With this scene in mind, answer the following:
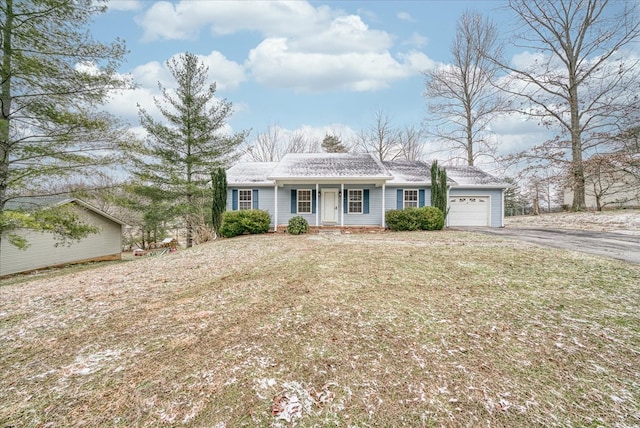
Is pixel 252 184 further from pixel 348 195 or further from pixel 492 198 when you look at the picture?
pixel 492 198

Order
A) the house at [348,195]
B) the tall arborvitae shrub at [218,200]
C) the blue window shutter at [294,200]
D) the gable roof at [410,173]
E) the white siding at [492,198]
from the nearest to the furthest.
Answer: the tall arborvitae shrub at [218,200]
the house at [348,195]
the blue window shutter at [294,200]
the gable roof at [410,173]
the white siding at [492,198]

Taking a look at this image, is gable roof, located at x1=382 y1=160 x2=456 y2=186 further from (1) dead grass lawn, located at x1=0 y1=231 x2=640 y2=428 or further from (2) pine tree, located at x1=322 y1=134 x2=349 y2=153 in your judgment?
(2) pine tree, located at x1=322 y1=134 x2=349 y2=153

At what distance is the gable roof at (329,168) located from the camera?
12570 millimetres

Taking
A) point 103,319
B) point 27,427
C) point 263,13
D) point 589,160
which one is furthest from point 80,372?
point 589,160

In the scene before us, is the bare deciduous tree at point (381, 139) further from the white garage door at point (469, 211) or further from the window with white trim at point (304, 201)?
the window with white trim at point (304, 201)

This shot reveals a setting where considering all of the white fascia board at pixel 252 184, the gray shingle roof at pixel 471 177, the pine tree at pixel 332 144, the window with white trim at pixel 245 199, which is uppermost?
the pine tree at pixel 332 144

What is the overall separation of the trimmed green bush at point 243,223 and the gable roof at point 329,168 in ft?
6.47

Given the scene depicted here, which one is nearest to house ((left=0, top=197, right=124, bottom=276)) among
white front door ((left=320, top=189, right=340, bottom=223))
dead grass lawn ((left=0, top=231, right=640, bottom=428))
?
dead grass lawn ((left=0, top=231, right=640, bottom=428))

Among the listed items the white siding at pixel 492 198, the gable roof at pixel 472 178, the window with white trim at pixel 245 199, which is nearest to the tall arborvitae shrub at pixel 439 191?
the gable roof at pixel 472 178

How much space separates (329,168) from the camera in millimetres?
13711

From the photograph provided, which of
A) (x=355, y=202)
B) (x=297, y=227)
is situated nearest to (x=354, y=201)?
(x=355, y=202)

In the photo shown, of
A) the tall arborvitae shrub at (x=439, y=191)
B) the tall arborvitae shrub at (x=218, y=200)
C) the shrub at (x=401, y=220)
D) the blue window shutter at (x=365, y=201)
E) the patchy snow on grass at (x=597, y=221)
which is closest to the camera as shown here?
the patchy snow on grass at (x=597, y=221)

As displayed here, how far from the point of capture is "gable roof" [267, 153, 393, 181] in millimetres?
12570

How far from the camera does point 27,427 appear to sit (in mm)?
1889
